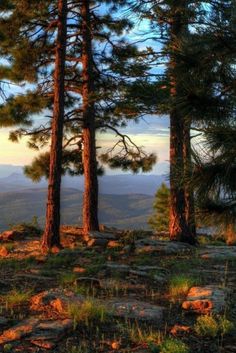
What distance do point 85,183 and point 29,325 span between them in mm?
11549

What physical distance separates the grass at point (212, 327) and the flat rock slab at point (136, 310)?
0.59 m

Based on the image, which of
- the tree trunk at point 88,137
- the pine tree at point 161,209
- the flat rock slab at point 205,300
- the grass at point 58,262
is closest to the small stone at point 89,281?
the flat rock slab at point 205,300

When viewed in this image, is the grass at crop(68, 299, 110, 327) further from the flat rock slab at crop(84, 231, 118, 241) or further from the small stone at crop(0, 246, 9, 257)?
the flat rock slab at crop(84, 231, 118, 241)

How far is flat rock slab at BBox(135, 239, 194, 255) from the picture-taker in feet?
42.1

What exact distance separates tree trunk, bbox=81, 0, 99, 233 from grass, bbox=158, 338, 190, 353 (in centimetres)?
1200

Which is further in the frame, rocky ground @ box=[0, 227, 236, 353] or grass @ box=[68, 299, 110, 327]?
grass @ box=[68, 299, 110, 327]

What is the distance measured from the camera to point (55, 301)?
21.7 ft

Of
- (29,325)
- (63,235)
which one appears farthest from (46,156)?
(29,325)

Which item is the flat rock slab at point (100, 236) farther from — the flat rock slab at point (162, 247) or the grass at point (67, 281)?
the grass at point (67, 281)

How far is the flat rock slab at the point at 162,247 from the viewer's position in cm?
1282

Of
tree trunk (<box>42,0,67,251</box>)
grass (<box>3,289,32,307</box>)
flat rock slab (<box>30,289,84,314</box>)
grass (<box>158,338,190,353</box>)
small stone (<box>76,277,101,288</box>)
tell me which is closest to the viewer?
grass (<box>158,338,190,353</box>)

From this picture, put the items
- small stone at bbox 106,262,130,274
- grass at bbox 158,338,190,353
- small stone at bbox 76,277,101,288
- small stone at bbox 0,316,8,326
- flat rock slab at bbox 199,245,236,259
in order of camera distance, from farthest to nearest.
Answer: flat rock slab at bbox 199,245,236,259 < small stone at bbox 106,262,130,274 < small stone at bbox 76,277,101,288 < small stone at bbox 0,316,8,326 < grass at bbox 158,338,190,353

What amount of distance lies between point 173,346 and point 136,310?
152 cm

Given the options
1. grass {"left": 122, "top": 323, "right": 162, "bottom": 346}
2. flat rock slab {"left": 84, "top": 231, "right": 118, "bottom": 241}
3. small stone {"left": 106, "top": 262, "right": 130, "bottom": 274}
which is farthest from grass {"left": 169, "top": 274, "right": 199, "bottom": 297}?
flat rock slab {"left": 84, "top": 231, "right": 118, "bottom": 241}
